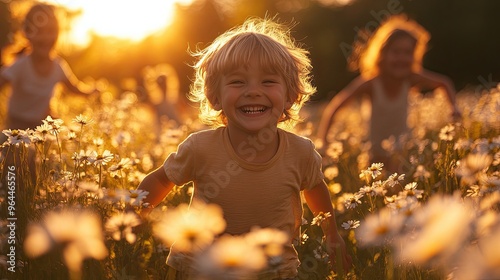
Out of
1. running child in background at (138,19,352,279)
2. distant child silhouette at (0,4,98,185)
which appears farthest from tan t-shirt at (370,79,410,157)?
running child in background at (138,19,352,279)

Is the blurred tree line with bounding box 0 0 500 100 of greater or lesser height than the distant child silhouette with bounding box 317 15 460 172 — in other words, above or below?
above

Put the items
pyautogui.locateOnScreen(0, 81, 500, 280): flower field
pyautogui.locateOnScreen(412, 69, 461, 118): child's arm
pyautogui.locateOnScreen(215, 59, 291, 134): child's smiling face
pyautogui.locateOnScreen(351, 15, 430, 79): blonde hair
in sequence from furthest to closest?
pyautogui.locateOnScreen(351, 15, 430, 79): blonde hair < pyautogui.locateOnScreen(412, 69, 461, 118): child's arm < pyautogui.locateOnScreen(215, 59, 291, 134): child's smiling face < pyautogui.locateOnScreen(0, 81, 500, 280): flower field

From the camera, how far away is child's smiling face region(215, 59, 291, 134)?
2922mm

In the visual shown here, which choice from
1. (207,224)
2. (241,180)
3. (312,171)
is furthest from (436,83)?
(207,224)

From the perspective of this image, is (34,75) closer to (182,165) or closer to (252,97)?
(182,165)

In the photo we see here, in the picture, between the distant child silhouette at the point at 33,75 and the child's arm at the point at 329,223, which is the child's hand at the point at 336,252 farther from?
the distant child silhouette at the point at 33,75

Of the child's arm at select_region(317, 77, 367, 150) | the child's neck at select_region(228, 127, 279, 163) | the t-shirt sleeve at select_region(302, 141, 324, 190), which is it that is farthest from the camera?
the child's arm at select_region(317, 77, 367, 150)

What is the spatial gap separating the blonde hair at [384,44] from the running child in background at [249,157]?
4044mm

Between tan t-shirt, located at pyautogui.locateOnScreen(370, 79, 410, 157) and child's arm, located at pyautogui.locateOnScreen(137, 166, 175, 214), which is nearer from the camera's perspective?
child's arm, located at pyautogui.locateOnScreen(137, 166, 175, 214)

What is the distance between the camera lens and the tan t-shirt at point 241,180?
2.92 m

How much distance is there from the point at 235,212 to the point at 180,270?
1.20 ft

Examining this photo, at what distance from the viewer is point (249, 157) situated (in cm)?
300

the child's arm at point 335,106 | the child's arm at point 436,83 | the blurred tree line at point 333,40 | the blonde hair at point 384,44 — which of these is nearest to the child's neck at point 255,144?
the child's arm at point 335,106

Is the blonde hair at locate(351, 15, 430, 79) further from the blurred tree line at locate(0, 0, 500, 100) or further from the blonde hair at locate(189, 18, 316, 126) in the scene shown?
the blurred tree line at locate(0, 0, 500, 100)
